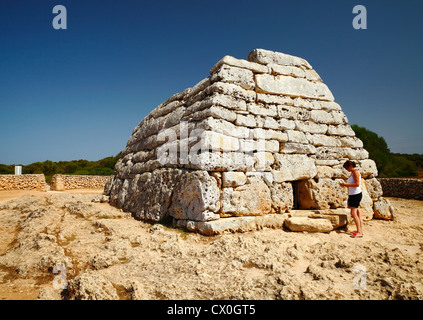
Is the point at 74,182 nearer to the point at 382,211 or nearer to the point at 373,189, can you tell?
the point at 373,189

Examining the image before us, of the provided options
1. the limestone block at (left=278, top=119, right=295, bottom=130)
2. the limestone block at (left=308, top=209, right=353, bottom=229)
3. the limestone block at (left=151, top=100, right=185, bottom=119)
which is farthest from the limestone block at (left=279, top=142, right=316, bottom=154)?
the limestone block at (left=151, top=100, right=185, bottom=119)

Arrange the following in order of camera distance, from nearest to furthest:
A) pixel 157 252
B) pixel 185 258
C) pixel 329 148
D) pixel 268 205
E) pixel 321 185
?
pixel 185 258, pixel 157 252, pixel 268 205, pixel 321 185, pixel 329 148

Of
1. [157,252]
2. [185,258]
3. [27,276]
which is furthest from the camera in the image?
[157,252]

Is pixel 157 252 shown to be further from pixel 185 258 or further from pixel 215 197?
pixel 215 197

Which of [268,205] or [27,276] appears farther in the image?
[268,205]

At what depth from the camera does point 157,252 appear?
3545mm

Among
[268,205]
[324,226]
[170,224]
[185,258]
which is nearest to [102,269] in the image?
[185,258]

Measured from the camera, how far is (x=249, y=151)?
475 centimetres

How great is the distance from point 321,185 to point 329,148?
2.95 ft

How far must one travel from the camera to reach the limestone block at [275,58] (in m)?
5.43

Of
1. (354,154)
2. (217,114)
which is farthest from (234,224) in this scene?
(354,154)

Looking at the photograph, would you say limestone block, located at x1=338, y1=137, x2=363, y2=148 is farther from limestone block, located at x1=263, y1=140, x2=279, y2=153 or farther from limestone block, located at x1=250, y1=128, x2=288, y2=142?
limestone block, located at x1=263, y1=140, x2=279, y2=153

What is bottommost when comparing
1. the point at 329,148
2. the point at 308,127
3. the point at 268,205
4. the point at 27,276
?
the point at 27,276

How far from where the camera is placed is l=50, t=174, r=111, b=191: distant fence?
1778 cm
